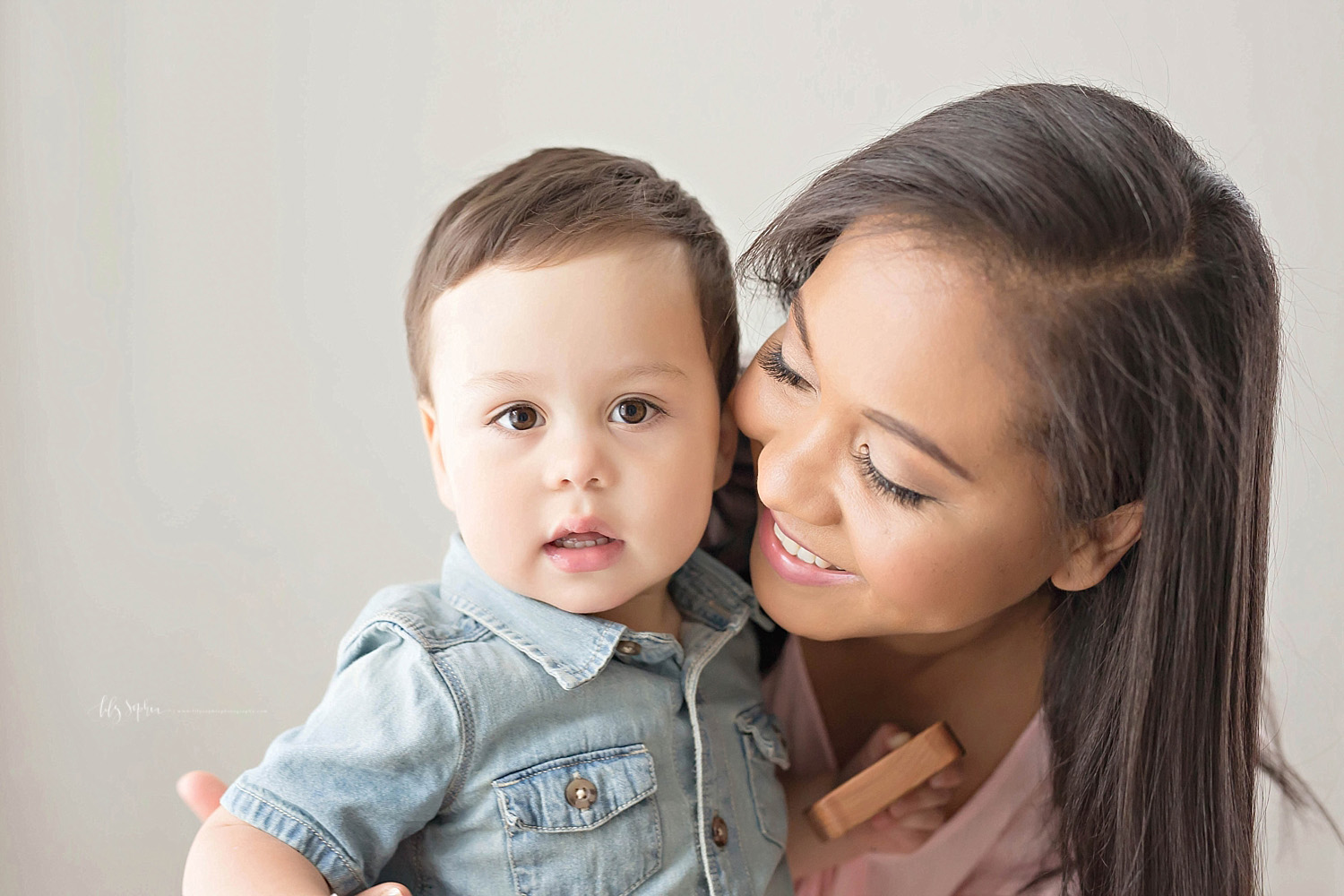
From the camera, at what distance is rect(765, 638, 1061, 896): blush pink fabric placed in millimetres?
1271

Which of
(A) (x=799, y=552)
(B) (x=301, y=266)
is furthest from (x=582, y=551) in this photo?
(B) (x=301, y=266)

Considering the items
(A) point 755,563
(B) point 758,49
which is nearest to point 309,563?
(A) point 755,563

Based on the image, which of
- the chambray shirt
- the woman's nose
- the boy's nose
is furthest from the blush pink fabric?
the boy's nose

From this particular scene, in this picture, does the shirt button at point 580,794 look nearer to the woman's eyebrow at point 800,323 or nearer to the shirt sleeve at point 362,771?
the shirt sleeve at point 362,771

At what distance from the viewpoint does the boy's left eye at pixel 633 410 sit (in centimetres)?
94

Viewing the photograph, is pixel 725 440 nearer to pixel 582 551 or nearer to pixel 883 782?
pixel 582 551

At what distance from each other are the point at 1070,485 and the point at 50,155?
1.08 m

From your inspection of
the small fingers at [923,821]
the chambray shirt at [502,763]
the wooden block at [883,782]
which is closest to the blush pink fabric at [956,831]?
the small fingers at [923,821]

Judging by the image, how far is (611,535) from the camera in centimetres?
94

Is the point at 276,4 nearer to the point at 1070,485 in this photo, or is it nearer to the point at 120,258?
Answer: the point at 120,258

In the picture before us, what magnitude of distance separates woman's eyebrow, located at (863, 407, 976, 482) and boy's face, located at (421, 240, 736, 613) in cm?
17

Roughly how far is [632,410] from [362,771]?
354mm

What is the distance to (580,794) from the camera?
915mm

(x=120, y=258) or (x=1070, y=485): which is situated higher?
(x=120, y=258)
